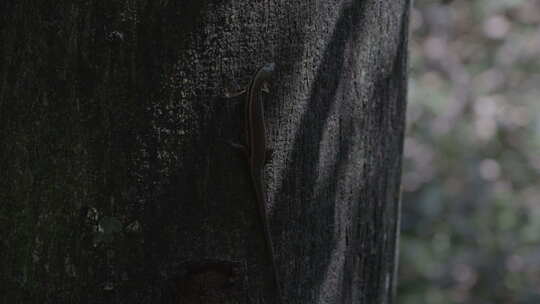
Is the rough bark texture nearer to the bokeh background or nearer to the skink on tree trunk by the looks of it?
the skink on tree trunk

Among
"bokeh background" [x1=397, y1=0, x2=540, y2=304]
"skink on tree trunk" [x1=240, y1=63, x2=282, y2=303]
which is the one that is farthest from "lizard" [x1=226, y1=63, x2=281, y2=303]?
"bokeh background" [x1=397, y1=0, x2=540, y2=304]

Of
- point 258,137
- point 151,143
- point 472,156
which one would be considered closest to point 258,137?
point 258,137

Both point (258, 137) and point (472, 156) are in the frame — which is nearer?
point (258, 137)

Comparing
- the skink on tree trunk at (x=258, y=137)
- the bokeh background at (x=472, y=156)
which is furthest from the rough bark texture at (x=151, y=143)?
the bokeh background at (x=472, y=156)

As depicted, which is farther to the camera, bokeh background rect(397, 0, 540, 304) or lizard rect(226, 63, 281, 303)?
bokeh background rect(397, 0, 540, 304)

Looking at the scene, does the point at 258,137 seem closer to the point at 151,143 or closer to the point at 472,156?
the point at 151,143

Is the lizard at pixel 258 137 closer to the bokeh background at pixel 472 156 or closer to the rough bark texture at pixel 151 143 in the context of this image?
the rough bark texture at pixel 151 143

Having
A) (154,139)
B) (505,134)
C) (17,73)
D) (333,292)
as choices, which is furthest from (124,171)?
(505,134)
